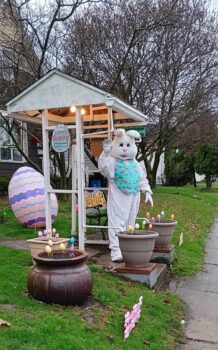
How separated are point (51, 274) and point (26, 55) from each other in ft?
30.8

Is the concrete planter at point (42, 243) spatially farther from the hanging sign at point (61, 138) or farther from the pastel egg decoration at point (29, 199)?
the pastel egg decoration at point (29, 199)

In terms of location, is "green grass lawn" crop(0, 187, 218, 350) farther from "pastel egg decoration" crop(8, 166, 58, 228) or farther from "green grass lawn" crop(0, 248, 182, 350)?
"pastel egg decoration" crop(8, 166, 58, 228)

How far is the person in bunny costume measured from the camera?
6.73 m

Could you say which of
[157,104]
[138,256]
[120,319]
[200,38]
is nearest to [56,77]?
[138,256]

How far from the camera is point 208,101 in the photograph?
54.9ft

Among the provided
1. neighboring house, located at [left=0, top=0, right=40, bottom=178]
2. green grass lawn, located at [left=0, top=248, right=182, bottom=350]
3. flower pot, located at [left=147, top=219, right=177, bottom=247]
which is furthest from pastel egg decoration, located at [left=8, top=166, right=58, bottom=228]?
neighboring house, located at [left=0, top=0, right=40, bottom=178]

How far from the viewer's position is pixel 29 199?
31.1ft

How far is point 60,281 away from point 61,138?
2.61 m

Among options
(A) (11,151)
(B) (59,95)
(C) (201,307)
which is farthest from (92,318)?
(A) (11,151)

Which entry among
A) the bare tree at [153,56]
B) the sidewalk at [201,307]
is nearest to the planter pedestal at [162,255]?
the sidewalk at [201,307]

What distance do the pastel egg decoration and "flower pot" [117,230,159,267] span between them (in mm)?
3930

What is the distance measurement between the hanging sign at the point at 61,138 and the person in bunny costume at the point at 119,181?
0.64 meters

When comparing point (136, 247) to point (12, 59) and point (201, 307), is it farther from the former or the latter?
point (12, 59)

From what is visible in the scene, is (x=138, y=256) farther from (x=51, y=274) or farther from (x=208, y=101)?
(x=208, y=101)
